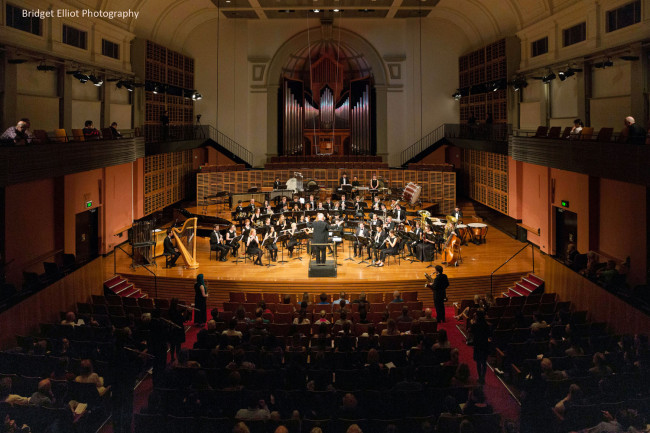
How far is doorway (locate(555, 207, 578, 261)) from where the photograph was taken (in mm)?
13695

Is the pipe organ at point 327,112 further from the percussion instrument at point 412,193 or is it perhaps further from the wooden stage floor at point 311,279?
the wooden stage floor at point 311,279

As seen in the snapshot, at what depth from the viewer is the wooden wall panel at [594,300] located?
858 centimetres

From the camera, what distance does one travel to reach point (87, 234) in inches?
574

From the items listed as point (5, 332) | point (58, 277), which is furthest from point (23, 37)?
point (5, 332)

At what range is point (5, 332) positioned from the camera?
27.7 ft

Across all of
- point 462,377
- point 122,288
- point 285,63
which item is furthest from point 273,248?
point 285,63

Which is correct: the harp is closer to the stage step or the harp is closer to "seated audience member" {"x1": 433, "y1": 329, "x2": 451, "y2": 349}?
the stage step

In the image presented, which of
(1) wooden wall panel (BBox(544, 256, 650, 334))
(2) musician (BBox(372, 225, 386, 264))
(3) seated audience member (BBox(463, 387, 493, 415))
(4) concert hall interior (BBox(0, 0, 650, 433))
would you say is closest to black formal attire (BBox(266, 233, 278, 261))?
(4) concert hall interior (BBox(0, 0, 650, 433))

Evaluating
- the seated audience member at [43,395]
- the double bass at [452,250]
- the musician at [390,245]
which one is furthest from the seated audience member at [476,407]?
the double bass at [452,250]

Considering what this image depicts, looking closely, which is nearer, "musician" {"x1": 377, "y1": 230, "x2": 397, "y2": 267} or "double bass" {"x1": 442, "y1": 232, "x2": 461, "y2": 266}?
"musician" {"x1": 377, "y1": 230, "x2": 397, "y2": 267}

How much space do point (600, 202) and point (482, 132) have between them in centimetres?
742

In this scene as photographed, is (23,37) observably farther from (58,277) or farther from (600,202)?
(600,202)

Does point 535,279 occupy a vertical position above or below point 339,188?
below

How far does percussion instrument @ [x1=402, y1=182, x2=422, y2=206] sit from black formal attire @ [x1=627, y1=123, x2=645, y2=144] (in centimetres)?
943
